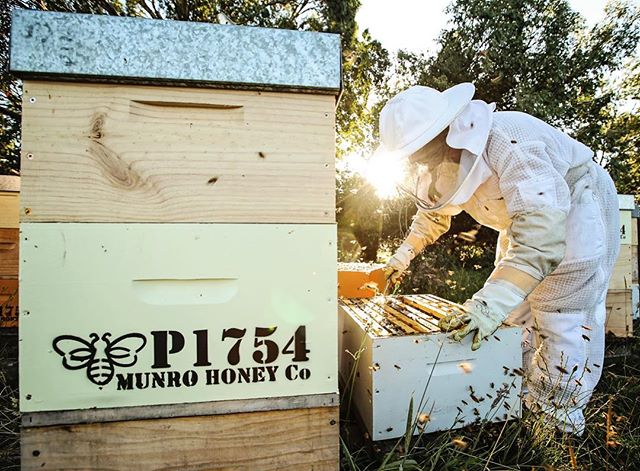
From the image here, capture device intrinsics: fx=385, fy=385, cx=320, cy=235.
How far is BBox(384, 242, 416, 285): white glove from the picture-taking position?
8.70ft

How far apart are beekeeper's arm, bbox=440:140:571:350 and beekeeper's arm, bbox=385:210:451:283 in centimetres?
96

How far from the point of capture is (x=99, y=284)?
107 centimetres

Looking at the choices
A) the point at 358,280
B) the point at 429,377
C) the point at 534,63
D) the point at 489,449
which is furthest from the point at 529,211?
the point at 534,63

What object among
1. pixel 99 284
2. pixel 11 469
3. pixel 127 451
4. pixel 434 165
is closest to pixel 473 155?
pixel 434 165

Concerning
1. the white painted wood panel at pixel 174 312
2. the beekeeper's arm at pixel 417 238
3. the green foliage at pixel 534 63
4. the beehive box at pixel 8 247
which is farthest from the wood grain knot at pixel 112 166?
the green foliage at pixel 534 63

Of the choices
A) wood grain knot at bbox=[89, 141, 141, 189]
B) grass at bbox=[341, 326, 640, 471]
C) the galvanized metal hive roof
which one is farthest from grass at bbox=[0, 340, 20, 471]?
the galvanized metal hive roof

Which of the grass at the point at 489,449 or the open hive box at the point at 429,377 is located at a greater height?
the open hive box at the point at 429,377

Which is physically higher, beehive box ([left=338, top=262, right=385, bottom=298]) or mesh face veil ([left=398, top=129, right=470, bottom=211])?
mesh face veil ([left=398, top=129, right=470, bottom=211])

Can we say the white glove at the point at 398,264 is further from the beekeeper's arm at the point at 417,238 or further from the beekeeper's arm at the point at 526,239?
the beekeeper's arm at the point at 526,239

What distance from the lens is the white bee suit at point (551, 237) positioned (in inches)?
63.5

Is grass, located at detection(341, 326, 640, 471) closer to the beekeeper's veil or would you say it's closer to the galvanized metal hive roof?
the beekeeper's veil

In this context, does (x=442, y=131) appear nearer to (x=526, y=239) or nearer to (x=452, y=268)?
(x=526, y=239)

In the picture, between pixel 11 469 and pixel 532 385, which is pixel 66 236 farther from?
pixel 532 385

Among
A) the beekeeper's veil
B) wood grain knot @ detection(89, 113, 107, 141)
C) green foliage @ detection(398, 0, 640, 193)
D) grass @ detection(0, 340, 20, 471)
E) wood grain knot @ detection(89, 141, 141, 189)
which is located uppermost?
green foliage @ detection(398, 0, 640, 193)
